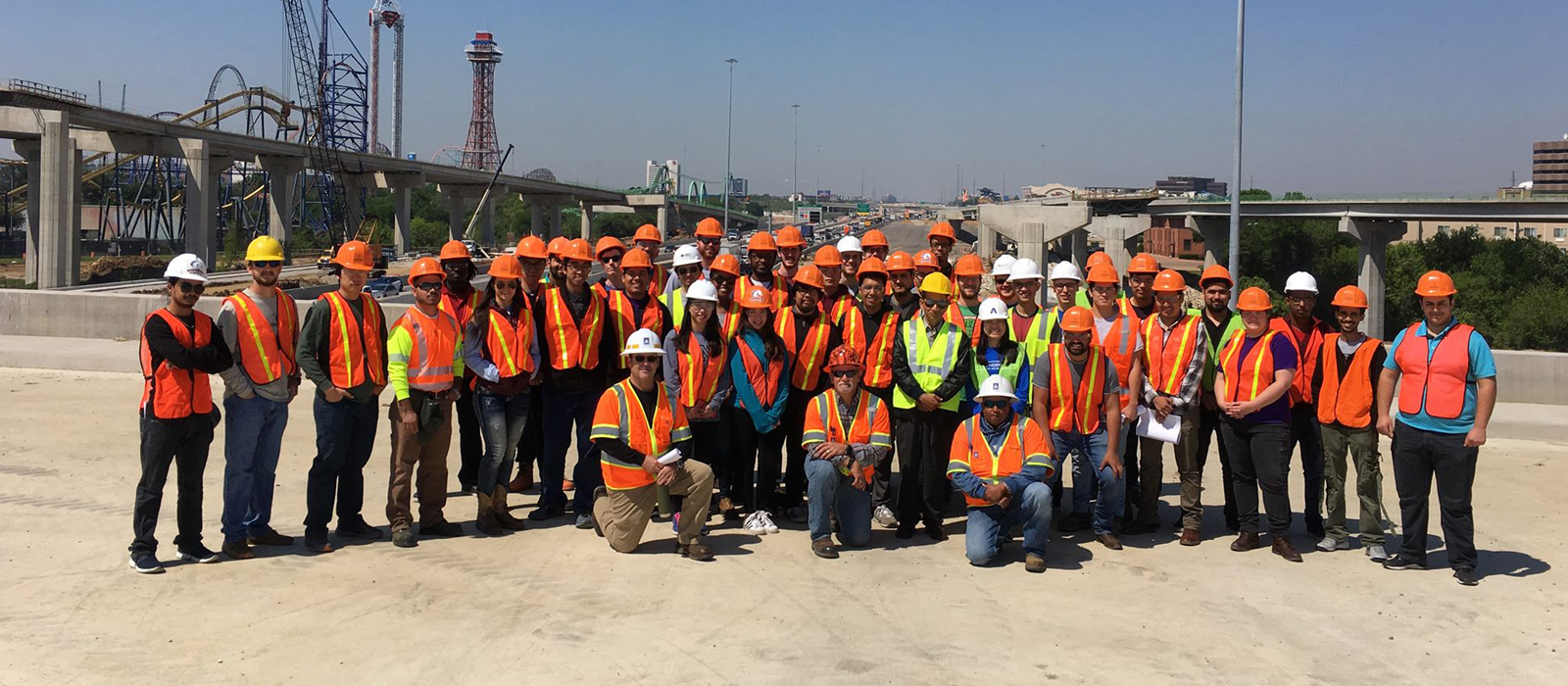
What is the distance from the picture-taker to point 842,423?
738cm

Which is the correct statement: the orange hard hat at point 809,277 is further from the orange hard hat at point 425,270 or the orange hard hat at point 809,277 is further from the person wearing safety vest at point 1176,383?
the orange hard hat at point 425,270

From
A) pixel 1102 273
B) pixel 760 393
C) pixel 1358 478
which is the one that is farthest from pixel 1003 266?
pixel 1358 478

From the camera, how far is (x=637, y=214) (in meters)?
142

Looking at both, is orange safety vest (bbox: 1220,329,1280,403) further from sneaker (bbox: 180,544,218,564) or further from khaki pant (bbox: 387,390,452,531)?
sneaker (bbox: 180,544,218,564)

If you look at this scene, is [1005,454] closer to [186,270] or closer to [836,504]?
[836,504]

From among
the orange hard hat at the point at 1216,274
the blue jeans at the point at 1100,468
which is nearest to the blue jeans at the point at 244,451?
the blue jeans at the point at 1100,468

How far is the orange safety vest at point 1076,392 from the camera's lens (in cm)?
744

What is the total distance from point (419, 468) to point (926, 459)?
3.32 m

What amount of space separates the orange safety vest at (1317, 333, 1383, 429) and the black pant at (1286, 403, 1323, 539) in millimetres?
227

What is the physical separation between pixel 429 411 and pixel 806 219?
128164mm

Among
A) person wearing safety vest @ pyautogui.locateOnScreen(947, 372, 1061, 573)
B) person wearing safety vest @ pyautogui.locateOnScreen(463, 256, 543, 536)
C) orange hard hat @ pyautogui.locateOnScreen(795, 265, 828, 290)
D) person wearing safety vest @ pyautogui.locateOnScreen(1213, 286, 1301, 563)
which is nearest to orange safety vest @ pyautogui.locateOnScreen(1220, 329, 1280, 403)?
person wearing safety vest @ pyautogui.locateOnScreen(1213, 286, 1301, 563)

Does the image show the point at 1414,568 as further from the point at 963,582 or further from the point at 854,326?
the point at 854,326

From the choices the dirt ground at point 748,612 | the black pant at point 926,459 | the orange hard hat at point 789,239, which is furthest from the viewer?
the orange hard hat at point 789,239

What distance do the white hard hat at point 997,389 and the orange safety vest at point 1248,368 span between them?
1.53m
